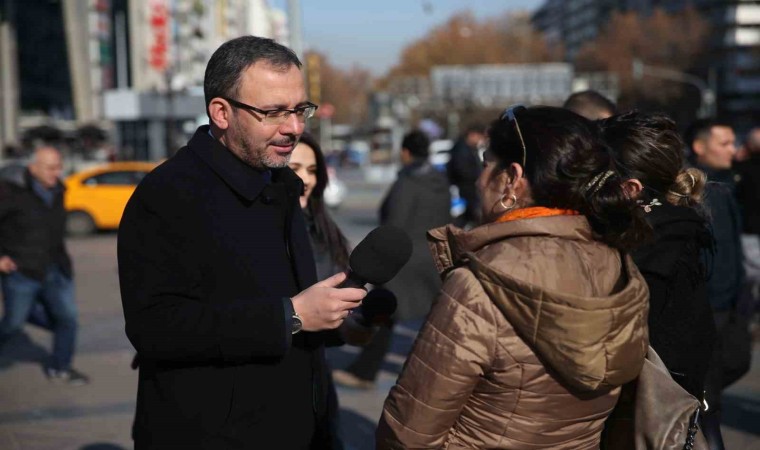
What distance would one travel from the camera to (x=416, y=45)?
4813 inches

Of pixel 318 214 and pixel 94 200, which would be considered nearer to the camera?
pixel 318 214

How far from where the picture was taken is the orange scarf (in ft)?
7.83

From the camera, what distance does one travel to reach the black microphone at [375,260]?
2.50 metres

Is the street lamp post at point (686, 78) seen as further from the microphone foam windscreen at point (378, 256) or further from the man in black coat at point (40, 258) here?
the microphone foam windscreen at point (378, 256)

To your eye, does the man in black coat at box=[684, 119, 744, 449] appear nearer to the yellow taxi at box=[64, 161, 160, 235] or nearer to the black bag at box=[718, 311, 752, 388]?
the black bag at box=[718, 311, 752, 388]

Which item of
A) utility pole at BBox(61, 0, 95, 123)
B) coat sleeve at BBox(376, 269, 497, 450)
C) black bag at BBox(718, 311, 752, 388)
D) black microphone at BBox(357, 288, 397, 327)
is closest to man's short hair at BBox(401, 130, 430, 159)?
black bag at BBox(718, 311, 752, 388)

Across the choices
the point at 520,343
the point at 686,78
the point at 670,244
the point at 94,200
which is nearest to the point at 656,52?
the point at 686,78

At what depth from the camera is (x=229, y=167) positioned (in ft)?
8.50

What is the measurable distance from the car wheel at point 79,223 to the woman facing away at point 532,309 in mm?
19296

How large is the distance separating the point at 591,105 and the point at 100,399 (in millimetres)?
4172

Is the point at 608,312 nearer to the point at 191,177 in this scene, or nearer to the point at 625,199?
the point at 625,199

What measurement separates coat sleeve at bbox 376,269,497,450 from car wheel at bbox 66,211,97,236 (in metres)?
19.4

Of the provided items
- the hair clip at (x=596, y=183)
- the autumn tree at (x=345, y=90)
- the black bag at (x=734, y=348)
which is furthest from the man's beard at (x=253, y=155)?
the autumn tree at (x=345, y=90)

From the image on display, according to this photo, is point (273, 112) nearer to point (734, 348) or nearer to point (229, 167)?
point (229, 167)
